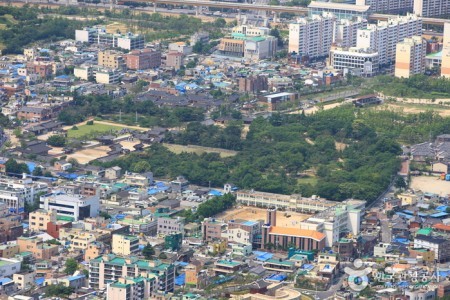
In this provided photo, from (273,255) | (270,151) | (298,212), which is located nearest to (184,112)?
(270,151)

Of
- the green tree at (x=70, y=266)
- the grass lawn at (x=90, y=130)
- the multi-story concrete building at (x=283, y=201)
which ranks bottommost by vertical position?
the grass lawn at (x=90, y=130)

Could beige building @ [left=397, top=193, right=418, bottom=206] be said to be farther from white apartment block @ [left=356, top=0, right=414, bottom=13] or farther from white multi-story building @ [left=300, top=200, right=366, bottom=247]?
white apartment block @ [left=356, top=0, right=414, bottom=13]

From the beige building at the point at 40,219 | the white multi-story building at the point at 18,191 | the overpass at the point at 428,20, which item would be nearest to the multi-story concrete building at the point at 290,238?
the beige building at the point at 40,219

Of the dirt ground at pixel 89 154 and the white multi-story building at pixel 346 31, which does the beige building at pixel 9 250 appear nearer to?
the dirt ground at pixel 89 154

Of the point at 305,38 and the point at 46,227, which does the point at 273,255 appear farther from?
the point at 305,38

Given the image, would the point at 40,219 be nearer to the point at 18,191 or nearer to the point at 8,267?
the point at 18,191

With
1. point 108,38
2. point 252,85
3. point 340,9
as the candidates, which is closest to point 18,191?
point 252,85
